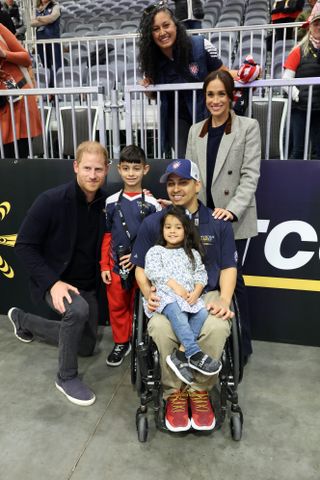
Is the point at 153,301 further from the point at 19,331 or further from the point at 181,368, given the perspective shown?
the point at 19,331

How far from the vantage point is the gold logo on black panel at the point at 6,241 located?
10.8 feet

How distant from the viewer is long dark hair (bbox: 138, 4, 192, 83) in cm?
269

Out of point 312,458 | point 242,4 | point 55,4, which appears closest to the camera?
point 312,458

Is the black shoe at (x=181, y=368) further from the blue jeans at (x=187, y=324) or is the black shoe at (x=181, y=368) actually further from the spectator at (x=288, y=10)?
the spectator at (x=288, y=10)

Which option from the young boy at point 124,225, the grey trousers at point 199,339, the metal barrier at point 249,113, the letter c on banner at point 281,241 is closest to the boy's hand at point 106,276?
the young boy at point 124,225

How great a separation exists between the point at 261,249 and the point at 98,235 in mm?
1072

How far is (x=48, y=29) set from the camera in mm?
6832

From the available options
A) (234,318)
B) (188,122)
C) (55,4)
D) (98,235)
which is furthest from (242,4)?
(234,318)

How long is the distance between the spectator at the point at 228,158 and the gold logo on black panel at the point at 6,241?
58.9 inches

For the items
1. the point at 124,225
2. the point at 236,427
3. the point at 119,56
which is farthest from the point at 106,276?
the point at 119,56

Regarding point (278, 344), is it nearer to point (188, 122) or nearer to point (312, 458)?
point (312, 458)

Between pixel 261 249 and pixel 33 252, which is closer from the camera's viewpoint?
pixel 33 252

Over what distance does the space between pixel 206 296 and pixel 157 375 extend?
469 mm

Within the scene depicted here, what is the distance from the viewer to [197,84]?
2709mm
